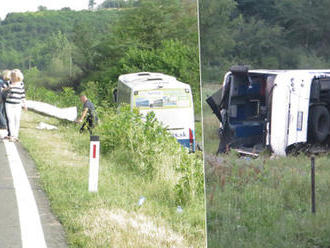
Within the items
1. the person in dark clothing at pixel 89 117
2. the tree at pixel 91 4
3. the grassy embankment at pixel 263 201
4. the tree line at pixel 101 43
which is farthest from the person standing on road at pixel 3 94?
the tree at pixel 91 4

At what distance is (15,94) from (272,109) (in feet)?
31.2

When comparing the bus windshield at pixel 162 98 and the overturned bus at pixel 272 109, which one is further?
the bus windshield at pixel 162 98

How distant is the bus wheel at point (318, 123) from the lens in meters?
2.62

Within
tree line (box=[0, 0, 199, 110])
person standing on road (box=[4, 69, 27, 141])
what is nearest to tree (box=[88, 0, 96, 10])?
tree line (box=[0, 0, 199, 110])

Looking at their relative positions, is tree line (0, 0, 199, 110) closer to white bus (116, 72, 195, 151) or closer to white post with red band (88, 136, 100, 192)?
white bus (116, 72, 195, 151)

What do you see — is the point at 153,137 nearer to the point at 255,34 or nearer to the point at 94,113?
the point at 94,113

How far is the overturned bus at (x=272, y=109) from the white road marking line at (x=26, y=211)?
2373 millimetres

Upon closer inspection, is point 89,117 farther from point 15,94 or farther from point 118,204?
point 118,204

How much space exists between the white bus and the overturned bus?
12.7 m

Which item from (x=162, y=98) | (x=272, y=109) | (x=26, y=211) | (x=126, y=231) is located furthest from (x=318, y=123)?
(x=162, y=98)

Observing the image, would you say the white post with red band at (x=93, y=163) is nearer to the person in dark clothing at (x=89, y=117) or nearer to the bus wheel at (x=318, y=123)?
the bus wheel at (x=318, y=123)

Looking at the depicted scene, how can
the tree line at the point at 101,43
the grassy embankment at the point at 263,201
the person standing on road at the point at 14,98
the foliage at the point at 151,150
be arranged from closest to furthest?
1. the grassy embankment at the point at 263,201
2. the foliage at the point at 151,150
3. the person standing on road at the point at 14,98
4. the tree line at the point at 101,43

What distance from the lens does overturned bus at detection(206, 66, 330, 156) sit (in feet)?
8.44

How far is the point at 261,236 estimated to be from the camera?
2768 mm
